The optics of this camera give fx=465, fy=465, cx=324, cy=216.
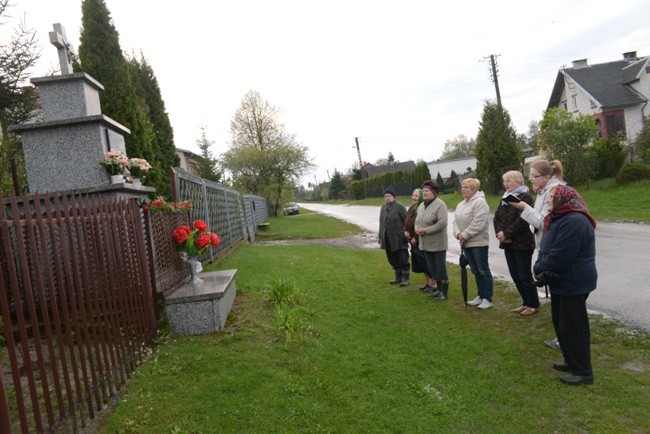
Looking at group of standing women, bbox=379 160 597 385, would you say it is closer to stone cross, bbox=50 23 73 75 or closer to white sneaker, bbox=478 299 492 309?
white sneaker, bbox=478 299 492 309

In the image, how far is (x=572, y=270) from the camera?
4023 mm

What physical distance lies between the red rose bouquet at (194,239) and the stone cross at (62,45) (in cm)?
315

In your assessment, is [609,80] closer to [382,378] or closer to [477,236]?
[477,236]

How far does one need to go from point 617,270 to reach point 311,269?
17.7 feet

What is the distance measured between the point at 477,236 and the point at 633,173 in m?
16.8

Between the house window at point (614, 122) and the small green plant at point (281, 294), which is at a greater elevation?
the house window at point (614, 122)

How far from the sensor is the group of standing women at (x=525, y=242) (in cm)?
402

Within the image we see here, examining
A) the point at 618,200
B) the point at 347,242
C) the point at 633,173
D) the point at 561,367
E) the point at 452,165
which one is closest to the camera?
the point at 561,367

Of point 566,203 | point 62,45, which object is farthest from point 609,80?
point 62,45

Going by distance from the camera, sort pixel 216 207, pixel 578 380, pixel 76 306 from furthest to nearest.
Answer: pixel 216 207, pixel 578 380, pixel 76 306

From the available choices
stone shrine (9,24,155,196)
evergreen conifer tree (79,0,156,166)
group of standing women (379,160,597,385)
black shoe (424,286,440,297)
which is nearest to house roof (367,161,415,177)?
evergreen conifer tree (79,0,156,166)

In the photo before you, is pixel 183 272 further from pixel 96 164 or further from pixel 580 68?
pixel 580 68

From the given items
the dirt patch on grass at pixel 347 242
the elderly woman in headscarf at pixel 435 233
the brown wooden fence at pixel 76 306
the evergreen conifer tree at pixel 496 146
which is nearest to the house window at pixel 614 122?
the evergreen conifer tree at pixel 496 146

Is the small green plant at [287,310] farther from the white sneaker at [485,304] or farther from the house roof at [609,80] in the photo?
the house roof at [609,80]
